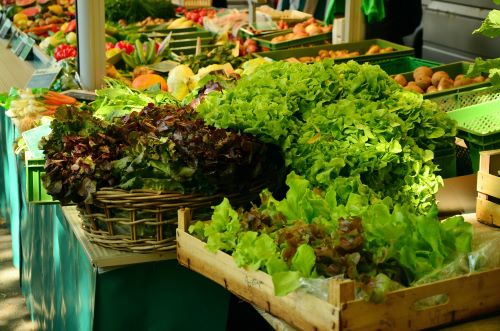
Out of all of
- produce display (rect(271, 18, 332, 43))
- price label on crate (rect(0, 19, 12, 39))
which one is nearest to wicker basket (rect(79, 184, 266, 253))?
produce display (rect(271, 18, 332, 43))

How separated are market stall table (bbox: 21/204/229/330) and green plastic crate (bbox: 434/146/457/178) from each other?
1.03 meters

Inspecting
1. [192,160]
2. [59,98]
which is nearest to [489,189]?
[192,160]

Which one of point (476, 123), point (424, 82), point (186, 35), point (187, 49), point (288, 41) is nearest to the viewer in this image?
point (476, 123)

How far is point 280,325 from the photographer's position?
242 cm

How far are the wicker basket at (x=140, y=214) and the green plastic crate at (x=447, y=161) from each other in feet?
2.61

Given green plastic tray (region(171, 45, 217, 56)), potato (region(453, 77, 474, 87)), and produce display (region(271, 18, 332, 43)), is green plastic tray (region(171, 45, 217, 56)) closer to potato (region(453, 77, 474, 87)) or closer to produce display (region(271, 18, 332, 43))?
produce display (region(271, 18, 332, 43))

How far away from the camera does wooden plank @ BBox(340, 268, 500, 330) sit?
2.14m

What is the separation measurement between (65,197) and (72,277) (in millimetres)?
681

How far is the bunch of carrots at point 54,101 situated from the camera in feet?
14.7

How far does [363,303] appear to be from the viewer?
6.98ft

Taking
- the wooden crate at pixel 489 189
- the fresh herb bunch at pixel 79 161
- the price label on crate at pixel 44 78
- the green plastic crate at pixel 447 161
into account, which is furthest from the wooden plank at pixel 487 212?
the price label on crate at pixel 44 78

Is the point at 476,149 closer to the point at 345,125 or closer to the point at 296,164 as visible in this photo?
the point at 345,125

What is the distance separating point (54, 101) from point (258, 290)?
2487mm

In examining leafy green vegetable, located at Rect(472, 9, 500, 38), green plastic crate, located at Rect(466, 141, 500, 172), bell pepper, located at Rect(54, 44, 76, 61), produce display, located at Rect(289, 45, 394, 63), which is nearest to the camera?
leafy green vegetable, located at Rect(472, 9, 500, 38)
